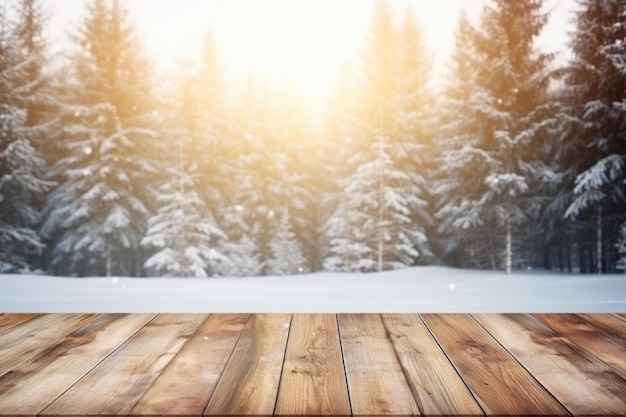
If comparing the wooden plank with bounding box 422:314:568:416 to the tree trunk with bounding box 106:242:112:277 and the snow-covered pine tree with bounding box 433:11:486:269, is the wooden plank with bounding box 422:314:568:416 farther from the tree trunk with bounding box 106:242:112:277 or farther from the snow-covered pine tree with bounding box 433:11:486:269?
the tree trunk with bounding box 106:242:112:277

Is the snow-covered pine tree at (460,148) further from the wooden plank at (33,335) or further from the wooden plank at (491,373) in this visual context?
the wooden plank at (33,335)

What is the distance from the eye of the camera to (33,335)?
2.68 metres

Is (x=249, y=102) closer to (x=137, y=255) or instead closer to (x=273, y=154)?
(x=273, y=154)

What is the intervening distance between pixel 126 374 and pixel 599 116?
7.05 m

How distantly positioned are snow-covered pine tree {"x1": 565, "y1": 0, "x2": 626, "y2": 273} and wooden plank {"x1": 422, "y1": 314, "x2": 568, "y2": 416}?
4813mm

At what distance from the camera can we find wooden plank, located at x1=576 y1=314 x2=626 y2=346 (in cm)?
266

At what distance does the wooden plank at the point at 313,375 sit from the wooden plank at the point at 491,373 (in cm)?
45

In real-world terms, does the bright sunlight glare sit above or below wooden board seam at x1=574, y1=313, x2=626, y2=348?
above

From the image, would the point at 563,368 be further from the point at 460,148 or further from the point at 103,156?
the point at 103,156

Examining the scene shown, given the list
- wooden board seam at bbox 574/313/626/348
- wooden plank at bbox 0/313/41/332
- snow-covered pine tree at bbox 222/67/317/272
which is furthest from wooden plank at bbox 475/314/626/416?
snow-covered pine tree at bbox 222/67/317/272

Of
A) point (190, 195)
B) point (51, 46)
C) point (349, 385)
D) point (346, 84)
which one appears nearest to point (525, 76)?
point (346, 84)

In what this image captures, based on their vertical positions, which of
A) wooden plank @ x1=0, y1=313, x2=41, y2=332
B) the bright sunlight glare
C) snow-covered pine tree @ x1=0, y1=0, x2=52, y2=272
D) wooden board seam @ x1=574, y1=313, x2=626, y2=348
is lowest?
wooden plank @ x1=0, y1=313, x2=41, y2=332

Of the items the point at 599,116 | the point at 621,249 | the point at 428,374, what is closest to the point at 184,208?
the point at 599,116

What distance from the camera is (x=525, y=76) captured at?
8336mm
